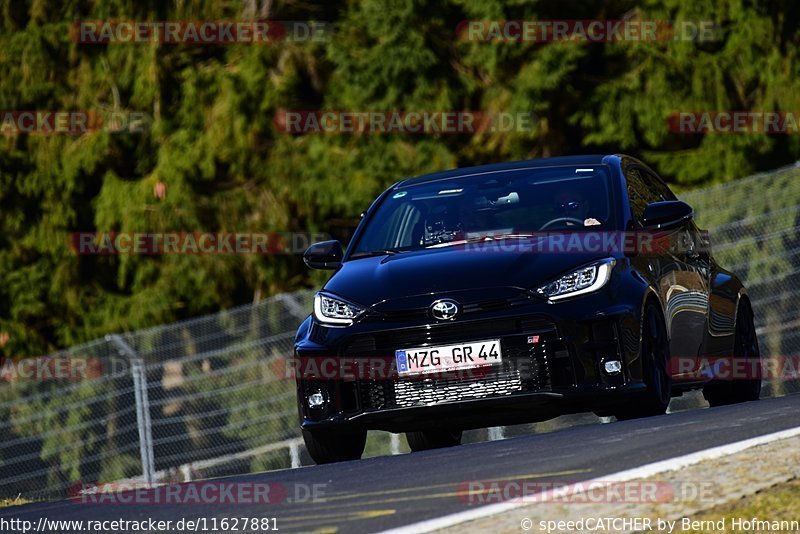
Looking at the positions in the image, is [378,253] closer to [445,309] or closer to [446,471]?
[445,309]

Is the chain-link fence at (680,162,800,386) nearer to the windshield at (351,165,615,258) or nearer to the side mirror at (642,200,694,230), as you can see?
the windshield at (351,165,615,258)

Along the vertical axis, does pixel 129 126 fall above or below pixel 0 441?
above

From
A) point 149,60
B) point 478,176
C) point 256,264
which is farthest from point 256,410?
point 149,60

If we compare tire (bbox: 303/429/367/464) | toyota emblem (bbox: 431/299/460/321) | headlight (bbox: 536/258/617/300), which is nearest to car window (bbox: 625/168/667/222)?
headlight (bbox: 536/258/617/300)

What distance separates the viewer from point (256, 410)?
15164 millimetres

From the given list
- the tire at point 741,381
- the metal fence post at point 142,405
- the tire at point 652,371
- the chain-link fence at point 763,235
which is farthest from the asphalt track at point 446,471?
the metal fence post at point 142,405

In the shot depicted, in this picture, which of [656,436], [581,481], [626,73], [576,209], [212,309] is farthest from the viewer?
[212,309]

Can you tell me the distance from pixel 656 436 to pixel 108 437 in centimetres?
846

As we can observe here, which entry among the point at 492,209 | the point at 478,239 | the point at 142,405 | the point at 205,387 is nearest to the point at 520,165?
the point at 492,209

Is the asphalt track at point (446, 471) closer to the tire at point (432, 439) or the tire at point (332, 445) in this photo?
the tire at point (332, 445)

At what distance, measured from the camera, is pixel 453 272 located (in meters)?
9.10

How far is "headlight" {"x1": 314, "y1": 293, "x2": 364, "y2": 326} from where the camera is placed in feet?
29.9

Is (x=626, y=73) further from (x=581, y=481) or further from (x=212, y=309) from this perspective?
(x=581, y=481)

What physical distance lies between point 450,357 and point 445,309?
25 centimetres
